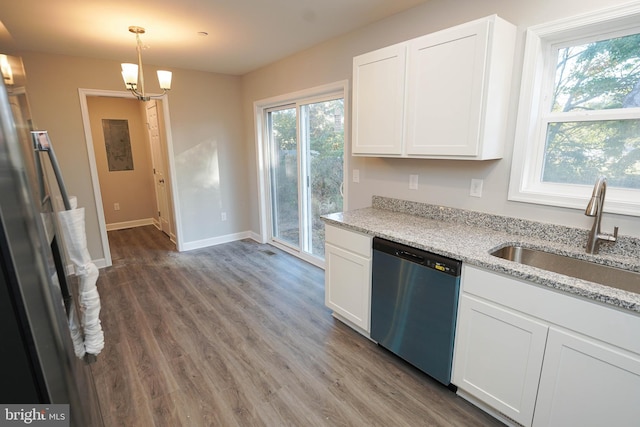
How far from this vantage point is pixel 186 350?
7.62ft

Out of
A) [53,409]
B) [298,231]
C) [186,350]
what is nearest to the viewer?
[53,409]

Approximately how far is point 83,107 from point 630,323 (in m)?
4.83

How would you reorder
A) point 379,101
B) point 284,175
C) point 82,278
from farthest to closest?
point 284,175, point 379,101, point 82,278

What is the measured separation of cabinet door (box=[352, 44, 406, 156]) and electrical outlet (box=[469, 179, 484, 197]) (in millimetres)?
560

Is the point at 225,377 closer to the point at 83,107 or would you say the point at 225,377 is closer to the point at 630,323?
the point at 630,323

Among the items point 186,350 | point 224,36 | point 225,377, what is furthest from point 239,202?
point 225,377

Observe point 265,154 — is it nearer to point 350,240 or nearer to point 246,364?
point 350,240

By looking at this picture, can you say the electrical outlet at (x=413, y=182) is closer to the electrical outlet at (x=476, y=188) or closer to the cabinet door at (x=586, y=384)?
the electrical outlet at (x=476, y=188)

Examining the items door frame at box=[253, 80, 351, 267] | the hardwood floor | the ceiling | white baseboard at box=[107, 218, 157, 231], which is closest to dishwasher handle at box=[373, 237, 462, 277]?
the hardwood floor

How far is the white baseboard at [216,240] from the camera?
14.8 ft

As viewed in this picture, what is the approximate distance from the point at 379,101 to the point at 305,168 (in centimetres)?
173

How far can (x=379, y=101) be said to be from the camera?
7.59 feet

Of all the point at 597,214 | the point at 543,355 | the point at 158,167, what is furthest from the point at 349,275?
the point at 158,167

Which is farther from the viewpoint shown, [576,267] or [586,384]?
[576,267]
